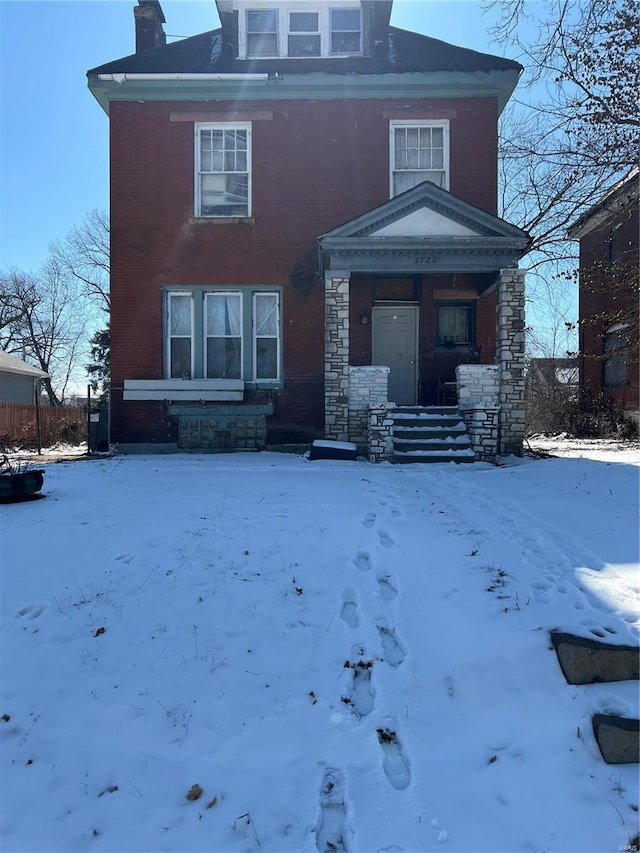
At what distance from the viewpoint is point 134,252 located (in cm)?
1227

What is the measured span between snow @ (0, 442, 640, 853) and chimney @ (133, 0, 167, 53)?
13653 mm

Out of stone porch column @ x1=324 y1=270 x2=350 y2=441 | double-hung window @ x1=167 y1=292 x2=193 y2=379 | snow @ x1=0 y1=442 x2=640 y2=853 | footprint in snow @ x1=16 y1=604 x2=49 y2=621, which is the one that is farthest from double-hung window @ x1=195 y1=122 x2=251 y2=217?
footprint in snow @ x1=16 y1=604 x2=49 y2=621

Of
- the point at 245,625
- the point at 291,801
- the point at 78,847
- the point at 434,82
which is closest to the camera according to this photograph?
the point at 78,847

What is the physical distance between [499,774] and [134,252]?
12.1 meters

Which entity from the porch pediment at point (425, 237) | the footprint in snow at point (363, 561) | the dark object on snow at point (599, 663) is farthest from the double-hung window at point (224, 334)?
the dark object on snow at point (599, 663)

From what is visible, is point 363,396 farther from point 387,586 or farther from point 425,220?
point 387,586

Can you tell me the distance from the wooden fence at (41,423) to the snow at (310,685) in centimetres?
1418

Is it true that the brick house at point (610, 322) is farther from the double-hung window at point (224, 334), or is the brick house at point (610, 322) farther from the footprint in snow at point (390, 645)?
the footprint in snow at point (390, 645)

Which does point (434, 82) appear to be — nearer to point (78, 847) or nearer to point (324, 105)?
point (324, 105)

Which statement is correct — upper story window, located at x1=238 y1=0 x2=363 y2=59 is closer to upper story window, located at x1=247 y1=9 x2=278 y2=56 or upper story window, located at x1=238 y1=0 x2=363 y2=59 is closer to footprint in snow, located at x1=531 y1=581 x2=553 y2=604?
upper story window, located at x1=247 y1=9 x2=278 y2=56

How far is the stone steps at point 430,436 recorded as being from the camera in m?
10.0

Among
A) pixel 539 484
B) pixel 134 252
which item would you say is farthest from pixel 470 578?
pixel 134 252

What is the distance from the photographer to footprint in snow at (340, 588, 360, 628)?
3.87m

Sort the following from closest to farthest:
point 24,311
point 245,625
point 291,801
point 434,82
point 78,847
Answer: point 78,847 < point 291,801 < point 245,625 < point 434,82 < point 24,311
